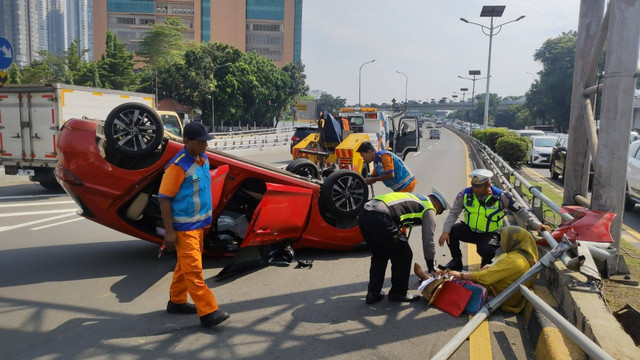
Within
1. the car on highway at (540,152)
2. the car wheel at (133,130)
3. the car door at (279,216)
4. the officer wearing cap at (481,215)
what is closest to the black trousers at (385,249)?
the officer wearing cap at (481,215)

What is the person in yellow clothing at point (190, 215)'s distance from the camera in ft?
14.1

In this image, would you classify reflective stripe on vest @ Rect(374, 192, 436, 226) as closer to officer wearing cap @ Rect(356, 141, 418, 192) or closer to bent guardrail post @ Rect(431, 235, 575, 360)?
bent guardrail post @ Rect(431, 235, 575, 360)

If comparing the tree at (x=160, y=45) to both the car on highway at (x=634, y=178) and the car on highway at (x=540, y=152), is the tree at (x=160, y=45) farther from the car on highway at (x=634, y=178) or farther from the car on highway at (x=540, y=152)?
the car on highway at (x=634, y=178)

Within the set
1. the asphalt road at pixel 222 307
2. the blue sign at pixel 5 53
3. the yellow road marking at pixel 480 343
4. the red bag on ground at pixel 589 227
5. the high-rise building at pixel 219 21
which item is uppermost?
the high-rise building at pixel 219 21

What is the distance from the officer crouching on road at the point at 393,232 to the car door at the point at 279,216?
51.8 inches

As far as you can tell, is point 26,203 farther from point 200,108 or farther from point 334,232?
point 200,108

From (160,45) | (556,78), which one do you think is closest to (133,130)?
(556,78)

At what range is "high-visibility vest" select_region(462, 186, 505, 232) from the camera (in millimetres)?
5727

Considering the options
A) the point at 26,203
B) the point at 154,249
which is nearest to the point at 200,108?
the point at 26,203

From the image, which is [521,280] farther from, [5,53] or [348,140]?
[5,53]

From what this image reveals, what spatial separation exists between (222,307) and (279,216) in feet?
4.80

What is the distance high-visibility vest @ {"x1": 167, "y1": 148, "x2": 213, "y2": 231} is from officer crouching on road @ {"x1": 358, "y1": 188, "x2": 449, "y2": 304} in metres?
1.54

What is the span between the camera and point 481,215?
5.77 meters

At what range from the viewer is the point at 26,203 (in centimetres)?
1087
